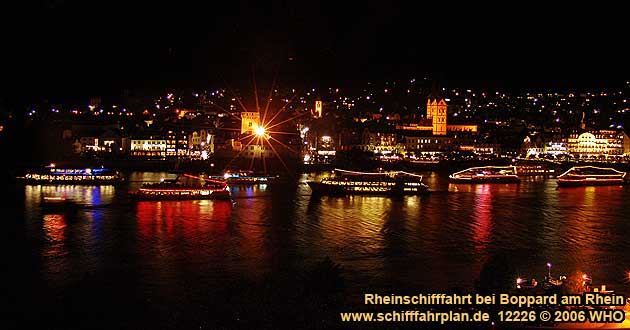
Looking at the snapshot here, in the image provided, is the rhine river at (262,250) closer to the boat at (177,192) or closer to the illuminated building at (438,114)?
the boat at (177,192)

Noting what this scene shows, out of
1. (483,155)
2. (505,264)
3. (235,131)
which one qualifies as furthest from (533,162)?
(505,264)

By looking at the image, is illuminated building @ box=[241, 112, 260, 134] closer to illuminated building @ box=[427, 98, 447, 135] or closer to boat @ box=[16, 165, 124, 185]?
illuminated building @ box=[427, 98, 447, 135]

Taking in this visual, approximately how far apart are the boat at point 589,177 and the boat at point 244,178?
8.61 metres

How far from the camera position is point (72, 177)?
16.9 m

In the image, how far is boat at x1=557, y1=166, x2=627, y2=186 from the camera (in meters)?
18.4

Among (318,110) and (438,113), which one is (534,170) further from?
(318,110)

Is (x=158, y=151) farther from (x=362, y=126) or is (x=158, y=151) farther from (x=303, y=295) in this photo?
(x=303, y=295)

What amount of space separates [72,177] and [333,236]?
10405 mm

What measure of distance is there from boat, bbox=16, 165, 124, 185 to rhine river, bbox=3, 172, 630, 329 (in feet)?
7.42

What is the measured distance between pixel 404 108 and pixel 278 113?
14.4 m

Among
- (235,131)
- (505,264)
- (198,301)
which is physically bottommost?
(198,301)

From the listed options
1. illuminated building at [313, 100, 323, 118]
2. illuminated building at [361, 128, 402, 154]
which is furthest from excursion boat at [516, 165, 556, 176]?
illuminated building at [313, 100, 323, 118]

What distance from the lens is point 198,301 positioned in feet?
17.3

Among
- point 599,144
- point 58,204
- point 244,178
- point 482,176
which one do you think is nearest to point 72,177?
point 244,178
